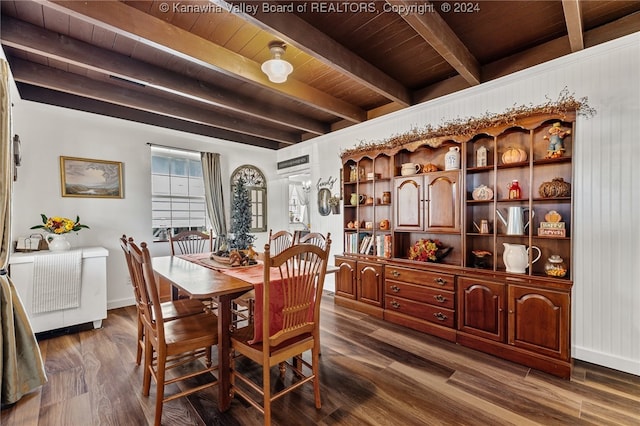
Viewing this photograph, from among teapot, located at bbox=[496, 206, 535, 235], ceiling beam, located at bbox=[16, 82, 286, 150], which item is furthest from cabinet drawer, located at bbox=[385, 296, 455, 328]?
ceiling beam, located at bbox=[16, 82, 286, 150]

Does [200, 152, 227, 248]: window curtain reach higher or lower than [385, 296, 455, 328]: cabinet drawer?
higher

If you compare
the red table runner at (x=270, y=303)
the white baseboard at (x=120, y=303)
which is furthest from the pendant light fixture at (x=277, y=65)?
the white baseboard at (x=120, y=303)

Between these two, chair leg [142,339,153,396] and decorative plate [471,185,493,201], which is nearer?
chair leg [142,339,153,396]

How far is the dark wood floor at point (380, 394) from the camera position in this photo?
6.03 feet

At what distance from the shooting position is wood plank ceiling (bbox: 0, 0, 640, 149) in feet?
6.77

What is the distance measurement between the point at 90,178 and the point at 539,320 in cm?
526

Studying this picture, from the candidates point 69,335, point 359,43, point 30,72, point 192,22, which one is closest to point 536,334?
point 359,43

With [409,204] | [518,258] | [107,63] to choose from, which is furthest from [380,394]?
[107,63]

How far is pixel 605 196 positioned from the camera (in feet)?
7.84

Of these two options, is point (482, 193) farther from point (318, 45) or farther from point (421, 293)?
point (318, 45)

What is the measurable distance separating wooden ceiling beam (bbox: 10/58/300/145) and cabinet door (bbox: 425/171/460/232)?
3010mm

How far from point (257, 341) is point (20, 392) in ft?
5.77

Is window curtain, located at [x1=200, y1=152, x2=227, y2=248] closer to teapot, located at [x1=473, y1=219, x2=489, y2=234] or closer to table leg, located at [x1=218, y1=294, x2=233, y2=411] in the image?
table leg, located at [x1=218, y1=294, x2=233, y2=411]

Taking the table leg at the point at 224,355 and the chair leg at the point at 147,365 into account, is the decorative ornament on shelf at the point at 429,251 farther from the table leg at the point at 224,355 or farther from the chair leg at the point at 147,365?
the chair leg at the point at 147,365
